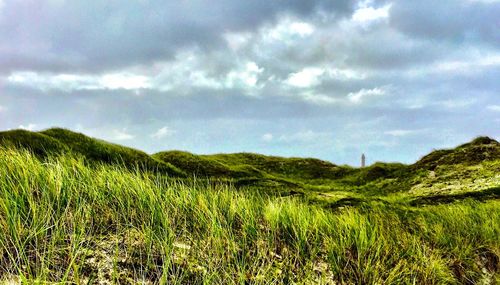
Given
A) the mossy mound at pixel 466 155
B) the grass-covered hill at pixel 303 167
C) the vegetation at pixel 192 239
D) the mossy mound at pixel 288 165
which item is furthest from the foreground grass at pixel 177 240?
the mossy mound at pixel 288 165

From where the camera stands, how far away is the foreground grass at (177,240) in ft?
11.6

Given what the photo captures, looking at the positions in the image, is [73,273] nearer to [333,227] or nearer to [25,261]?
[25,261]

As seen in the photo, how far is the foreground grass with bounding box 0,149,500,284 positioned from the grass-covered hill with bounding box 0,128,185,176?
4.59 metres

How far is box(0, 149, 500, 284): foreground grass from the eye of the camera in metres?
3.55

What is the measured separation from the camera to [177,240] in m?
4.17

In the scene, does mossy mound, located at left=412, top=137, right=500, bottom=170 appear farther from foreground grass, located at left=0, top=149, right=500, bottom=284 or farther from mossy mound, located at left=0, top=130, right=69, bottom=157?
mossy mound, located at left=0, top=130, right=69, bottom=157

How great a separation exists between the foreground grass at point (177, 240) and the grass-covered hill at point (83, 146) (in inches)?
181

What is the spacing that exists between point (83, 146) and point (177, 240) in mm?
7215

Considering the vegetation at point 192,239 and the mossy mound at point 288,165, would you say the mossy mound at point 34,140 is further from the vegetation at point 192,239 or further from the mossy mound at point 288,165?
the mossy mound at point 288,165

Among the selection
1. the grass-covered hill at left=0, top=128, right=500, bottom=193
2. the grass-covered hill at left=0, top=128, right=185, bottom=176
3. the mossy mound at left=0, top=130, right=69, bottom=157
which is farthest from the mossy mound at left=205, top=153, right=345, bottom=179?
the mossy mound at left=0, top=130, right=69, bottom=157

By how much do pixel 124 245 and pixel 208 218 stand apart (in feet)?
3.23

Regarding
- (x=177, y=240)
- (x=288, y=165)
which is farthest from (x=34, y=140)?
(x=288, y=165)

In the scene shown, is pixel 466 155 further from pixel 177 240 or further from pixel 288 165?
pixel 177 240

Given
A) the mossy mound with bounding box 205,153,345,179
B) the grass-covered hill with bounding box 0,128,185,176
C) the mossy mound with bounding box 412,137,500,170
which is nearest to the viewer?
the grass-covered hill with bounding box 0,128,185,176
